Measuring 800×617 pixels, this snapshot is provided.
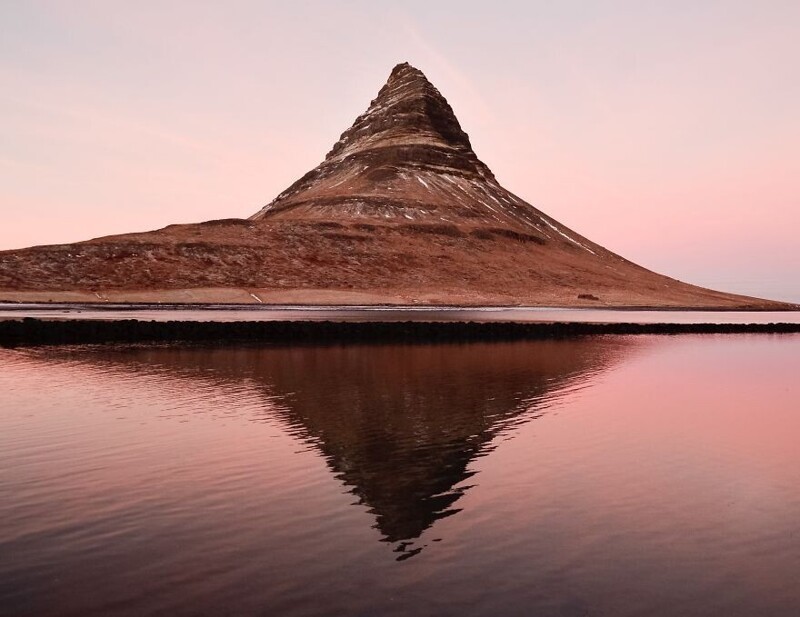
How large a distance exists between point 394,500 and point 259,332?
4663 centimetres

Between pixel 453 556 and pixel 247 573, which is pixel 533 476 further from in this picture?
pixel 247 573

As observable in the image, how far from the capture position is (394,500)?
13.6 metres

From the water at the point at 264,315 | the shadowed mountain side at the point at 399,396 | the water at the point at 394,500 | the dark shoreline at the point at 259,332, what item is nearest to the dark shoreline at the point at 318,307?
the water at the point at 264,315

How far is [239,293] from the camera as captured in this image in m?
127

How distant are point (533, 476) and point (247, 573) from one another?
7603 mm

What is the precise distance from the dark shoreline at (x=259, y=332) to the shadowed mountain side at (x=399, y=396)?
25.0 feet

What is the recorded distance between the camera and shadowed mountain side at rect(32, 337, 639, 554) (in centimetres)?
1480

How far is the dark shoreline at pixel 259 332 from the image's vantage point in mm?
54000

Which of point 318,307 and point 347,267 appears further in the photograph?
point 347,267

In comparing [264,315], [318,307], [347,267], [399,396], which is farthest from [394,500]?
[347,267]

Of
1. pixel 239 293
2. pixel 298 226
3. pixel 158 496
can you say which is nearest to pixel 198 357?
pixel 158 496

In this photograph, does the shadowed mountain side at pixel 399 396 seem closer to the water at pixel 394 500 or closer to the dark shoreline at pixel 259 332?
the water at pixel 394 500

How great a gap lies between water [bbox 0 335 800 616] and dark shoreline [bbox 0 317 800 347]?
26.1 meters

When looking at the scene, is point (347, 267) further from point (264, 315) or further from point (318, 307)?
point (264, 315)
